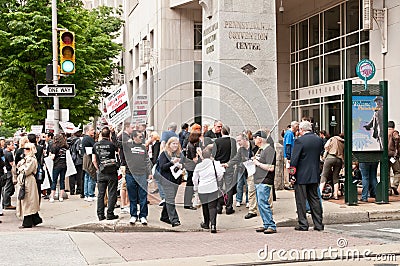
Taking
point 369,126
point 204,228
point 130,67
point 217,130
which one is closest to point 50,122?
point 217,130

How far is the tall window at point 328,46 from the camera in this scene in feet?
75.9

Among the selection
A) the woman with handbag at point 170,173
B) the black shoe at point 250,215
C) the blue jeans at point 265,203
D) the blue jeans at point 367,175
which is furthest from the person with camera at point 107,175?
the blue jeans at point 367,175

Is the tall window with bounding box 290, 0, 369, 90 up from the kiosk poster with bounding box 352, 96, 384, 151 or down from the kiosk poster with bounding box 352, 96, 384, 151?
up

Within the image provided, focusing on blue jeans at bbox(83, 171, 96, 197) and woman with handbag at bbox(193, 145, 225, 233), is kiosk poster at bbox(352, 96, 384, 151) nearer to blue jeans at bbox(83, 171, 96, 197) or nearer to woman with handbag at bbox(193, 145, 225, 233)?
woman with handbag at bbox(193, 145, 225, 233)

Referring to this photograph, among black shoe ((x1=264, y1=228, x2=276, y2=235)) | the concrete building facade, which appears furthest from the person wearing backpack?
black shoe ((x1=264, y1=228, x2=276, y2=235))

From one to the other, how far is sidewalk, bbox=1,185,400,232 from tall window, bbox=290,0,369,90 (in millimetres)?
10354

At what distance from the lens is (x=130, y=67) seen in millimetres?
42344

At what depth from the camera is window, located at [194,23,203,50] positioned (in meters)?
30.8

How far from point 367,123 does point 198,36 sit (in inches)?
743

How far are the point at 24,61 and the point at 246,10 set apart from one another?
1444 cm

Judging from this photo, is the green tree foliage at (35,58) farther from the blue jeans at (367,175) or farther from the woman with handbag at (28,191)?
the blue jeans at (367,175)

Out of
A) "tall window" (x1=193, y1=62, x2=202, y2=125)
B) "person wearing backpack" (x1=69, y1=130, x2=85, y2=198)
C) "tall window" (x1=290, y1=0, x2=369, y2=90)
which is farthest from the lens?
"tall window" (x1=290, y1=0, x2=369, y2=90)

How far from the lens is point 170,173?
38.0ft

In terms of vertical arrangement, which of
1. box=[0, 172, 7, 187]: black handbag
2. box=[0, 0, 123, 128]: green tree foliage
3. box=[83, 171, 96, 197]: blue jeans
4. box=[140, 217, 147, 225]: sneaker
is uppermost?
box=[0, 0, 123, 128]: green tree foliage
